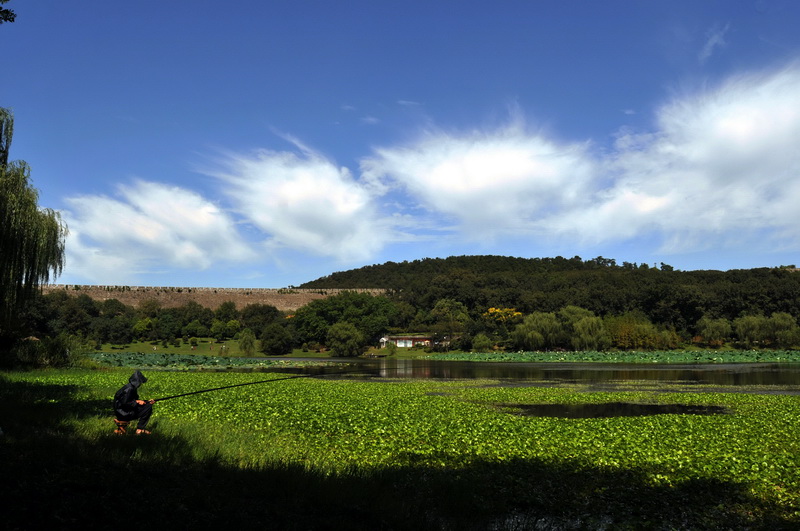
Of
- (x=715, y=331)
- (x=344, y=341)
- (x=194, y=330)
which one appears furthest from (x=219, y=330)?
(x=715, y=331)

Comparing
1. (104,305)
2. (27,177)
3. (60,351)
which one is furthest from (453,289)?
(27,177)

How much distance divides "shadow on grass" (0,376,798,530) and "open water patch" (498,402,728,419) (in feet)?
33.0

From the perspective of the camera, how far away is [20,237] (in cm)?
2561

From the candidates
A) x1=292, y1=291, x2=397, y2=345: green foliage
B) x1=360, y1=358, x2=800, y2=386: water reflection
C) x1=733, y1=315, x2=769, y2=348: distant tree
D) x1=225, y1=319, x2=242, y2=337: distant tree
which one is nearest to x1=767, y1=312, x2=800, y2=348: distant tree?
x1=733, y1=315, x2=769, y2=348: distant tree

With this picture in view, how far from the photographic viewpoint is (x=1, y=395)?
18.0 metres

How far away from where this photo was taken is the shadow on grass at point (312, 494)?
284 inches

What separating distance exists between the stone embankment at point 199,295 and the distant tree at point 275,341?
58.8 meters

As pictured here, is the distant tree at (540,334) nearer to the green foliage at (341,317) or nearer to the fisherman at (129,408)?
the green foliage at (341,317)

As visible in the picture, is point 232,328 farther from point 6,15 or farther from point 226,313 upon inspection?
point 6,15

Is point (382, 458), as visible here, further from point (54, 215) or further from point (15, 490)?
point (54, 215)

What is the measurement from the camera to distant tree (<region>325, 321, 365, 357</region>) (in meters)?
106

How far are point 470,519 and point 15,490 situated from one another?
22.7ft

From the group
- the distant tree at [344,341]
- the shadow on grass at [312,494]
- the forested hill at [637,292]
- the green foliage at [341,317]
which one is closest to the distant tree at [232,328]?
the green foliage at [341,317]

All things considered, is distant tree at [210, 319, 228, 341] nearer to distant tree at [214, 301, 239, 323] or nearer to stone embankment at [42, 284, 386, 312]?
distant tree at [214, 301, 239, 323]
